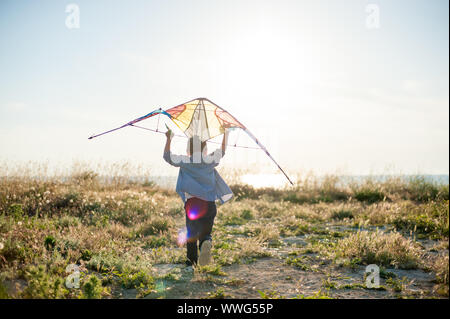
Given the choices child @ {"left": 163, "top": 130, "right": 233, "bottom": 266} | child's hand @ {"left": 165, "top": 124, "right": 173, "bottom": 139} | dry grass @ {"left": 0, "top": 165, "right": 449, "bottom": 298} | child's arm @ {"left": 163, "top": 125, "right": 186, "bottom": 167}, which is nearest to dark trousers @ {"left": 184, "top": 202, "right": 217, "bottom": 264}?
child @ {"left": 163, "top": 130, "right": 233, "bottom": 266}

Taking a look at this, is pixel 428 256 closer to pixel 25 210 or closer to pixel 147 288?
pixel 147 288

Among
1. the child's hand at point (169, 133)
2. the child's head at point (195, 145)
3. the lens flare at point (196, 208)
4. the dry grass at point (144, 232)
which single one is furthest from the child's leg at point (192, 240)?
the child's hand at point (169, 133)

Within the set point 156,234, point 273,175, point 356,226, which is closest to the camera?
point 156,234

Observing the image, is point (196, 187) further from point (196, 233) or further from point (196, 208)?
point (196, 233)

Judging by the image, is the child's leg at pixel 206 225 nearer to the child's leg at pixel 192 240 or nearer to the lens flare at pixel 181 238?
the child's leg at pixel 192 240

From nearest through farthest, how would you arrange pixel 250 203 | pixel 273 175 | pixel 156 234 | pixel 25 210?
pixel 156 234, pixel 25 210, pixel 250 203, pixel 273 175

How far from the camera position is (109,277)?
14.3 ft

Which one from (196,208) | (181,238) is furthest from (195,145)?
(181,238)

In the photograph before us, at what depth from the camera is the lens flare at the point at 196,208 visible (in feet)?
16.8

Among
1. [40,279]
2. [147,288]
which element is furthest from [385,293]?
[40,279]

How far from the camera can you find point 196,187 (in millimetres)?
5008
